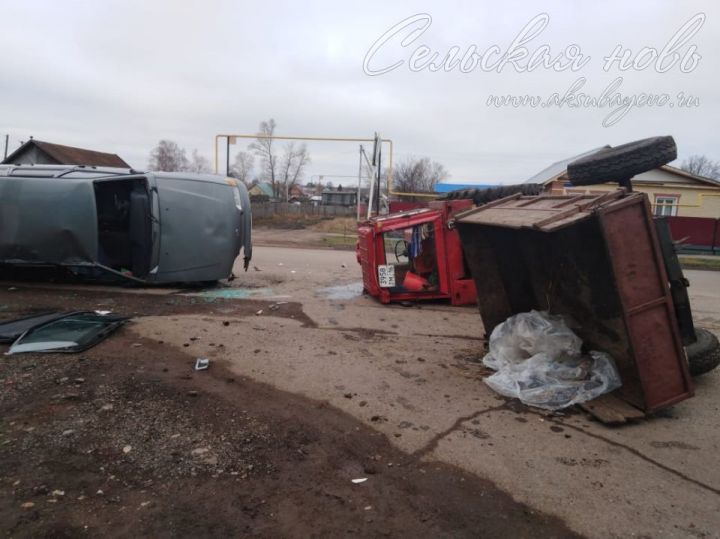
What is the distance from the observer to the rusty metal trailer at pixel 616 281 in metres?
3.82

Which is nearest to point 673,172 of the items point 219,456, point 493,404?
point 493,404

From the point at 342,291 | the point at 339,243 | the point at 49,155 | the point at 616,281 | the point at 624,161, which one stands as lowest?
the point at 616,281

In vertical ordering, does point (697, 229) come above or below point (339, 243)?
below

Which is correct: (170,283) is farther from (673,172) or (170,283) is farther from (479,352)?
(673,172)

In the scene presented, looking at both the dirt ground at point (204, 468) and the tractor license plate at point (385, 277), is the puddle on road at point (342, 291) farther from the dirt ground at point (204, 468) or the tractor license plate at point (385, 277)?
the dirt ground at point (204, 468)

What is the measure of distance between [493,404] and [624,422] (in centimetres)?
92

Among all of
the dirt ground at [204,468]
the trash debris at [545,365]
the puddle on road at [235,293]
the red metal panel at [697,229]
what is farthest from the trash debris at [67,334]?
the red metal panel at [697,229]

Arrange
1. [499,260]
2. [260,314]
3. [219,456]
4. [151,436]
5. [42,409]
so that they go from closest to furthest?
[219,456] → [151,436] → [42,409] → [499,260] → [260,314]

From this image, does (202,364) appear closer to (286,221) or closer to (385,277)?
(385,277)

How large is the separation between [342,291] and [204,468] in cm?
626

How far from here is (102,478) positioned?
2.88m

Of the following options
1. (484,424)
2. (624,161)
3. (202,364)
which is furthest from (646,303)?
(202,364)

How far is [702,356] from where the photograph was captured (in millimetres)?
4789

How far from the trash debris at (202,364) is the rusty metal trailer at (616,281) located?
9.01 feet
